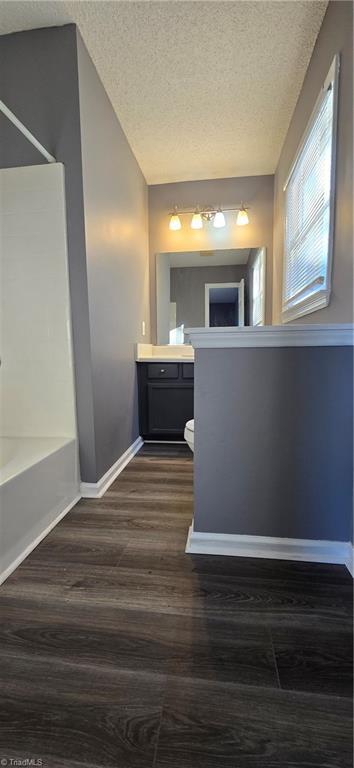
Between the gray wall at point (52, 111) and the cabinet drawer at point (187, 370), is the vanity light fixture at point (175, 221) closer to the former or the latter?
the cabinet drawer at point (187, 370)

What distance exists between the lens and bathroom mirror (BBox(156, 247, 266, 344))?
3150 mm

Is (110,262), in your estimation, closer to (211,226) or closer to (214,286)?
(214,286)

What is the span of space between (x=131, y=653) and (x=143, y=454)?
5.74 ft

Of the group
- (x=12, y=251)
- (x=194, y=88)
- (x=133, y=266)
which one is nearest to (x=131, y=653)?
(x=12, y=251)

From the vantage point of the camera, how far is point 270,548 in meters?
1.36

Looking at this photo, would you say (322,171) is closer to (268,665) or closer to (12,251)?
(12,251)

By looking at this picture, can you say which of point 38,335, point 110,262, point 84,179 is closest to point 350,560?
point 38,335

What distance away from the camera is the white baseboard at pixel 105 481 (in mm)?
1916

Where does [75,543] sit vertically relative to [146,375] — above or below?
below

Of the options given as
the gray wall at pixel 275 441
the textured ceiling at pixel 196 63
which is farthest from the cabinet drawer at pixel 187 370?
the textured ceiling at pixel 196 63

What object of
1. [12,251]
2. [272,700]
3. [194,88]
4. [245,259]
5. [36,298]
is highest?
[194,88]

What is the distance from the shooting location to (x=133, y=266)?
2.71m

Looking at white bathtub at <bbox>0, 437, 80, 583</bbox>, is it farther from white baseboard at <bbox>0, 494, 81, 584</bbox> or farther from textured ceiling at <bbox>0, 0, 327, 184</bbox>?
textured ceiling at <bbox>0, 0, 327, 184</bbox>
